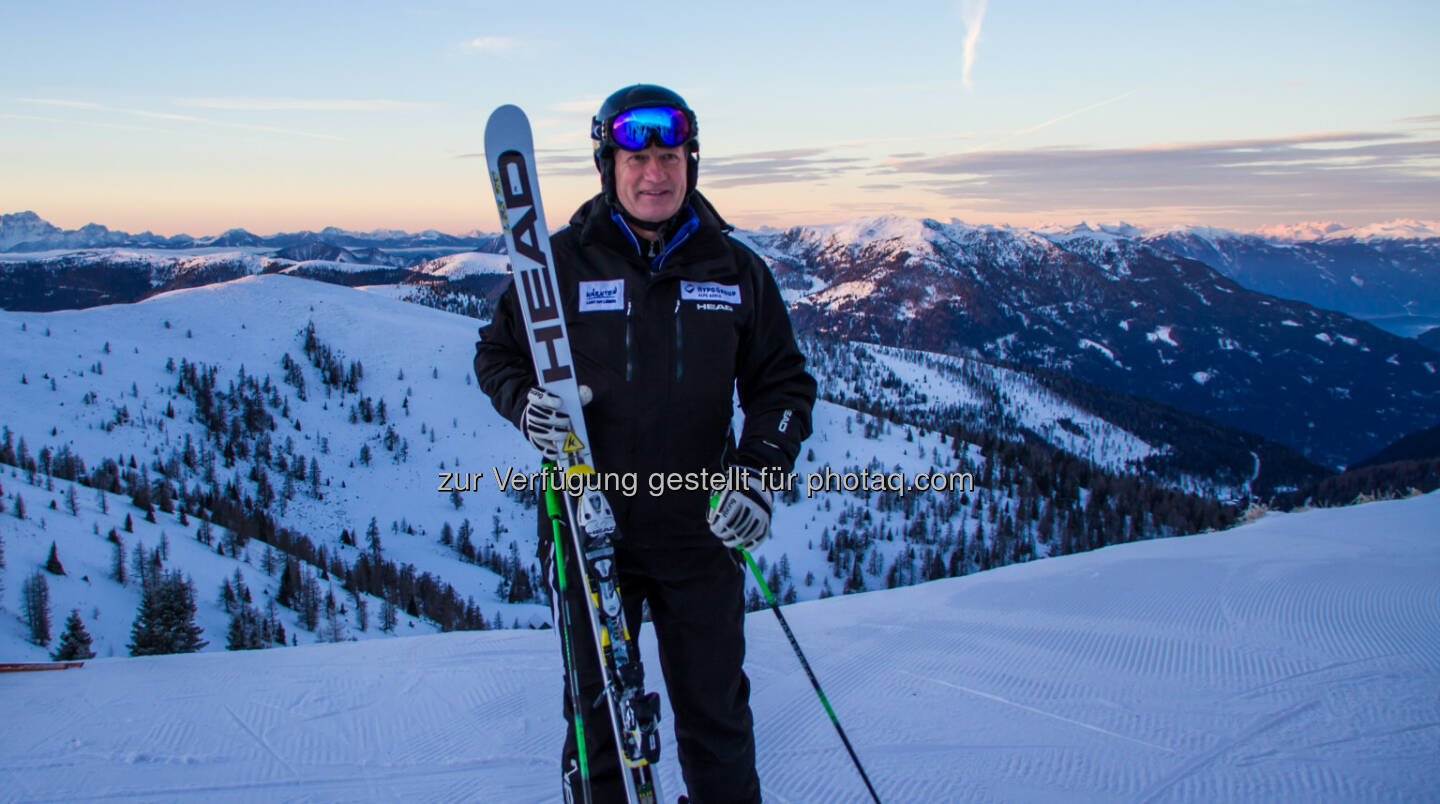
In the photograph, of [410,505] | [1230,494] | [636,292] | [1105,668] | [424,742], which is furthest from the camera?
[1230,494]

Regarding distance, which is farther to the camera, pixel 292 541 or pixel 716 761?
pixel 292 541

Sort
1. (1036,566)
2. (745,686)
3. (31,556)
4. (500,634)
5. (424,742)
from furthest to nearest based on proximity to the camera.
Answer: (31,556) < (1036,566) < (500,634) < (424,742) < (745,686)

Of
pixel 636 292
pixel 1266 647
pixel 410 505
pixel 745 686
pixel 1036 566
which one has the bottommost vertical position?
pixel 410 505

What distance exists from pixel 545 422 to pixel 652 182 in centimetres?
125

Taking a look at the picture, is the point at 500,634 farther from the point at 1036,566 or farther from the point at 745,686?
the point at 1036,566

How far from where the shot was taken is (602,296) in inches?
141

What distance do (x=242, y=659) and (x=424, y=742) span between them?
3139 mm

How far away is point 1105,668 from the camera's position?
7.20 m

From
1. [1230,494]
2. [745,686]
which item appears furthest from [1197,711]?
[1230,494]

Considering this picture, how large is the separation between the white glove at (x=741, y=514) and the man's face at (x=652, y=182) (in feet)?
4.40

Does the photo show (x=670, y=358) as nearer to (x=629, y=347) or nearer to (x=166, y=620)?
(x=629, y=347)

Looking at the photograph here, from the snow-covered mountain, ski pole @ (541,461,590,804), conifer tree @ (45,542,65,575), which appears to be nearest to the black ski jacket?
ski pole @ (541,461,590,804)

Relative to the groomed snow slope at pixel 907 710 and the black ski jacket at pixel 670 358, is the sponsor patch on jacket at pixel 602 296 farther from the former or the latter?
the groomed snow slope at pixel 907 710

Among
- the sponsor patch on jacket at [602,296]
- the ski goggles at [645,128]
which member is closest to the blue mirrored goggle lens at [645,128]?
the ski goggles at [645,128]
